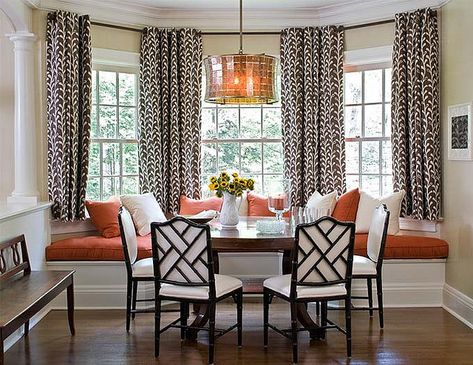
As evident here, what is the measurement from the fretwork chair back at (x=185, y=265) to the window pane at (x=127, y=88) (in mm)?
2519

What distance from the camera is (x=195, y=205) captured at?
6.02 metres

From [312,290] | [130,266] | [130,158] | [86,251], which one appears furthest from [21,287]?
[130,158]

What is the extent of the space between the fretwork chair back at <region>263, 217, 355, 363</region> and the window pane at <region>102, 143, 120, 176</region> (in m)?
2.76

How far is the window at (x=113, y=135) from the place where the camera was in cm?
596

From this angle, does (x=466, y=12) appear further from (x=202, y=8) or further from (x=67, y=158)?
(x=67, y=158)

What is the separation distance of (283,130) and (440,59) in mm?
1680

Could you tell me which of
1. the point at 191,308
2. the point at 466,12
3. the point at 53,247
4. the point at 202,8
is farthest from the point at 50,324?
the point at 466,12

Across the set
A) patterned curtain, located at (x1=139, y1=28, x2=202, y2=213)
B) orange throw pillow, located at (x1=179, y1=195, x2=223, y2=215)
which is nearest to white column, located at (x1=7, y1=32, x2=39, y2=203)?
patterned curtain, located at (x1=139, y1=28, x2=202, y2=213)

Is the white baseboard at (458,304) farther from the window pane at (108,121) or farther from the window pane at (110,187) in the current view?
the window pane at (108,121)

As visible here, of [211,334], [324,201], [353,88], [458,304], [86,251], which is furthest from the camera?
[353,88]

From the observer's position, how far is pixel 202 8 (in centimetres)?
603

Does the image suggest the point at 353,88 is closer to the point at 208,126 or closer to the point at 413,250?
the point at 208,126

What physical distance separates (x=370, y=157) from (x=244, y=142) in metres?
1.36

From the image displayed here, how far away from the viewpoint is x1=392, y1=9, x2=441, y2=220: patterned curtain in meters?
5.38
